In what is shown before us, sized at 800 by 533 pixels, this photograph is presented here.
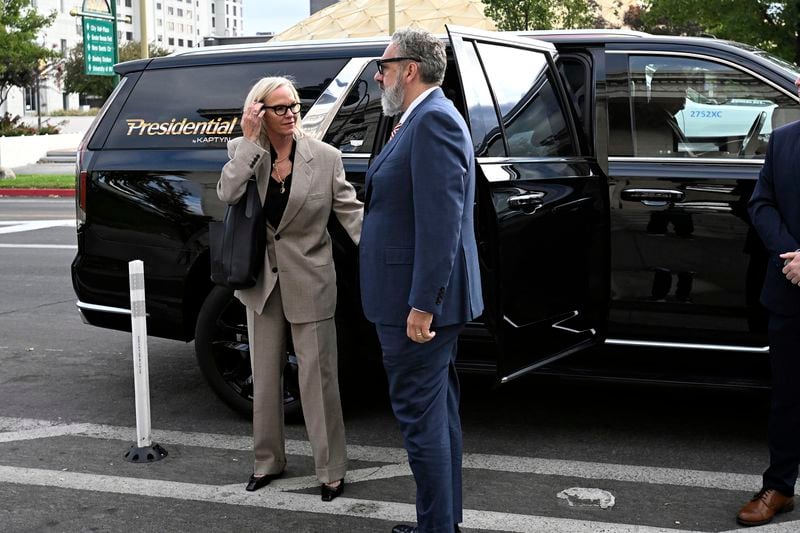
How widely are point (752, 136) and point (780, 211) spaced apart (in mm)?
920

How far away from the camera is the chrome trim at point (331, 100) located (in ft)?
15.9

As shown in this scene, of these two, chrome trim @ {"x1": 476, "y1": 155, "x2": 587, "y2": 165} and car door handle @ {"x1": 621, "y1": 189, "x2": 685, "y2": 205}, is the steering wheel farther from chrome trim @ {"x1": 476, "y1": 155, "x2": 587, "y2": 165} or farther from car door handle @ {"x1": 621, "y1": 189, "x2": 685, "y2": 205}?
chrome trim @ {"x1": 476, "y1": 155, "x2": 587, "y2": 165}

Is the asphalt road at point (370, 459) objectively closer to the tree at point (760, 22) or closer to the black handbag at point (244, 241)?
the black handbag at point (244, 241)

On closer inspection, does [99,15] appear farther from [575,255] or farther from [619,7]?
[619,7]

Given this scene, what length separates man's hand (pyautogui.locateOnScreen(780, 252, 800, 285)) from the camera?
371 cm

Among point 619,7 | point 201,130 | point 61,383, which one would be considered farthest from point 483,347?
point 619,7

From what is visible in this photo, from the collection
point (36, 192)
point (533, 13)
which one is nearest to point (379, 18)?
point (533, 13)

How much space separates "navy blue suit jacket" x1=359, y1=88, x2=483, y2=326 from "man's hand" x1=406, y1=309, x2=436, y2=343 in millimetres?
31

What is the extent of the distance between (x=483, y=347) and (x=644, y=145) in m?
1.25

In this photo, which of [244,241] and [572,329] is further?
[572,329]

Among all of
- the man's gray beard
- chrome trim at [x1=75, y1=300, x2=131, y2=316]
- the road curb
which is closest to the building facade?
the road curb

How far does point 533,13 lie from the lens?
27062mm

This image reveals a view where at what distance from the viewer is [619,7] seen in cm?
5900

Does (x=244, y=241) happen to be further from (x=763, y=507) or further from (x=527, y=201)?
(x=763, y=507)
